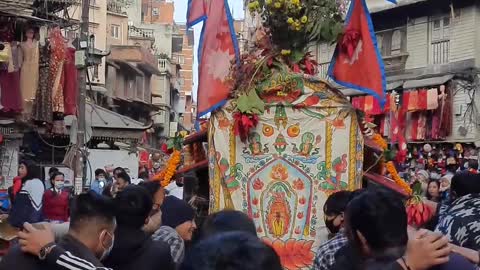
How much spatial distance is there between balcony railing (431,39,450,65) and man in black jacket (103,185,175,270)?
22.2m

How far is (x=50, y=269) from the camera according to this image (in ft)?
13.5

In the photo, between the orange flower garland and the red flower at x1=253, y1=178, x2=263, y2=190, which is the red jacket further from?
the orange flower garland

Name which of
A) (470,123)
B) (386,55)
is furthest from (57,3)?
(470,123)

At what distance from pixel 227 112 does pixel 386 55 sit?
Result: 19382 mm

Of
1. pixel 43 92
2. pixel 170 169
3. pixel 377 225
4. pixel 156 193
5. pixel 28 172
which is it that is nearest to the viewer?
pixel 377 225

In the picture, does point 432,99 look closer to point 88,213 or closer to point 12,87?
point 12,87

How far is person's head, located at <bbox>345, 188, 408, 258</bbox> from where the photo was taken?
3799 mm

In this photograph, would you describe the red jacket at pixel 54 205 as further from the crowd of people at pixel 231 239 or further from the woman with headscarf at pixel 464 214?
the woman with headscarf at pixel 464 214

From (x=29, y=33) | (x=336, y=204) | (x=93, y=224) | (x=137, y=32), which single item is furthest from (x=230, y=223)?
(x=137, y=32)

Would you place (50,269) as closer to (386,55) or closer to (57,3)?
(57,3)

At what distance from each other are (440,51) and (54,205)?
15975mm

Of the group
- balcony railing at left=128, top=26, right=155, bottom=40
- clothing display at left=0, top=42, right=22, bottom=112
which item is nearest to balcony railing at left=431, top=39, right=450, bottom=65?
clothing display at left=0, top=42, right=22, bottom=112

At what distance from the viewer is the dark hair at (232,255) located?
2.60 m

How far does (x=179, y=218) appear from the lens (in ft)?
20.9
